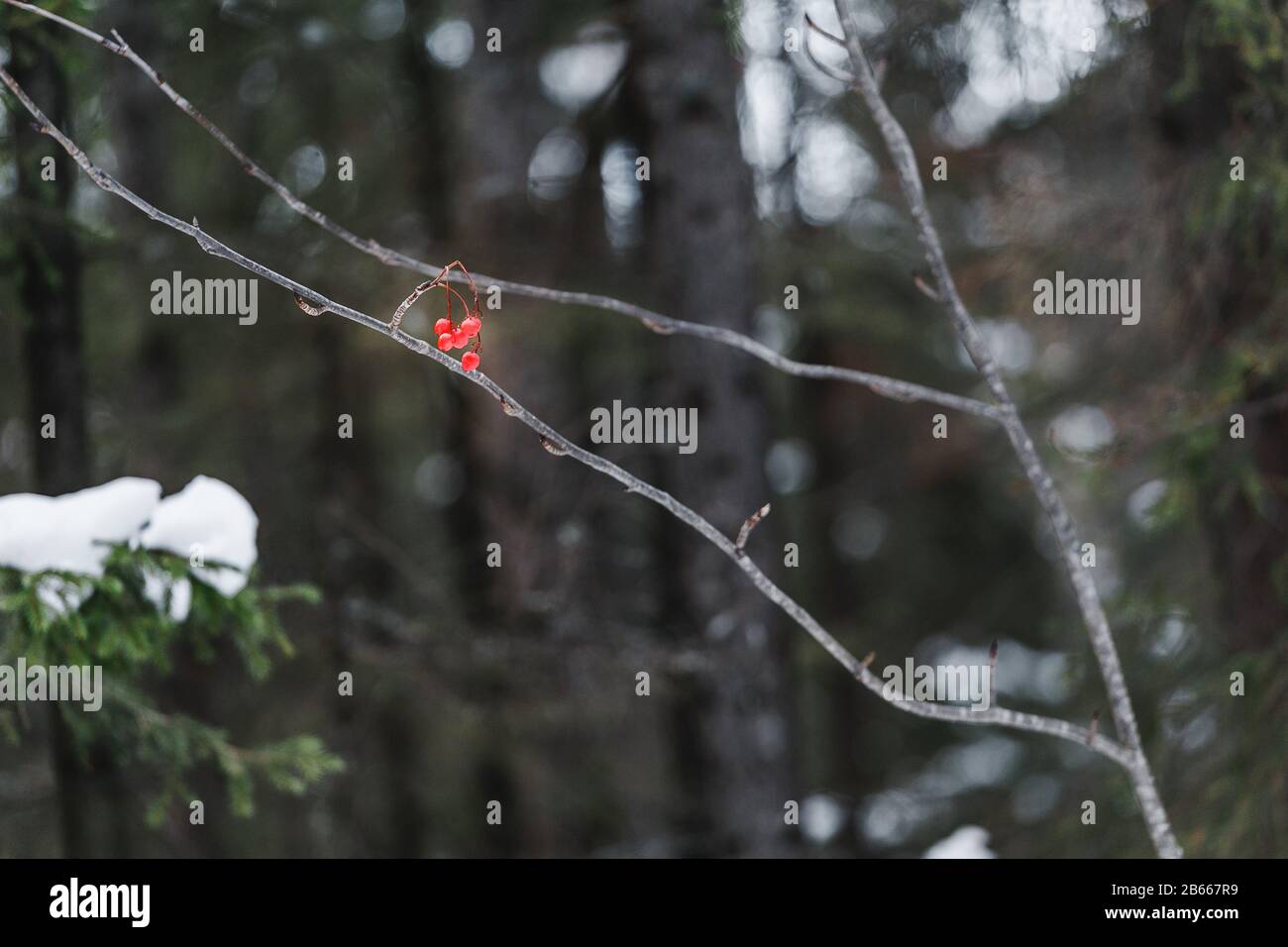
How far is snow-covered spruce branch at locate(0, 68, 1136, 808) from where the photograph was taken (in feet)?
6.79

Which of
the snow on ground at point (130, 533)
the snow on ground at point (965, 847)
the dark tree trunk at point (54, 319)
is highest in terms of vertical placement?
the dark tree trunk at point (54, 319)

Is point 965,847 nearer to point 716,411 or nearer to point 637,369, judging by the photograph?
point 716,411

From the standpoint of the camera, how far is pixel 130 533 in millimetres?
3301

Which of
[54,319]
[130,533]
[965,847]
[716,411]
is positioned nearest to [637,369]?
[716,411]

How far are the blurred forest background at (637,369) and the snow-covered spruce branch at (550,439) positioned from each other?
1888mm

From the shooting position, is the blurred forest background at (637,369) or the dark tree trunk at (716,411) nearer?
the blurred forest background at (637,369)

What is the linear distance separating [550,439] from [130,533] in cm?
169

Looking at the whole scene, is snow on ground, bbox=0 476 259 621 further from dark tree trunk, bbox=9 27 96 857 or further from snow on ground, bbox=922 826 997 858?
snow on ground, bbox=922 826 997 858

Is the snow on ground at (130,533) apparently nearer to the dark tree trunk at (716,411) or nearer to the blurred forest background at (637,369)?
the blurred forest background at (637,369)

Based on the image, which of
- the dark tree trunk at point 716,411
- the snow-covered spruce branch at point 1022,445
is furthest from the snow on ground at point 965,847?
the snow-covered spruce branch at point 1022,445

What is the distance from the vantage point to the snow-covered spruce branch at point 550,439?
2068 mm

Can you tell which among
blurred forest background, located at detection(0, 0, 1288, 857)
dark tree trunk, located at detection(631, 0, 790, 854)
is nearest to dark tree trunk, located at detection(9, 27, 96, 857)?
blurred forest background, located at detection(0, 0, 1288, 857)

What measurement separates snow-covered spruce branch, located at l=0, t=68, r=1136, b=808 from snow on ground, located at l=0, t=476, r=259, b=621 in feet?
3.68
